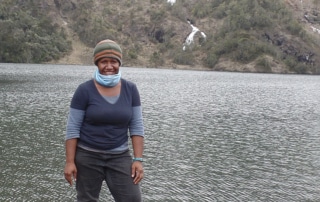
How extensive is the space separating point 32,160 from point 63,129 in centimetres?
868

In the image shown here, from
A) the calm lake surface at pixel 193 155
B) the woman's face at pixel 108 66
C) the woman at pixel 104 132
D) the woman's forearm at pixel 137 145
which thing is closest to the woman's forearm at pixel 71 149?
the woman at pixel 104 132

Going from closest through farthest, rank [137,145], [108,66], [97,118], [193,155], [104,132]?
[97,118]
[104,132]
[108,66]
[137,145]
[193,155]

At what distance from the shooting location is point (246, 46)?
7849 inches

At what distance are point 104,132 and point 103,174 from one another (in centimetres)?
71

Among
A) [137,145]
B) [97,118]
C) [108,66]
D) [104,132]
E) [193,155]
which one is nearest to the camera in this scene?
[97,118]

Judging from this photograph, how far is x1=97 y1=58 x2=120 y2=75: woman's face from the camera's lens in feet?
21.1

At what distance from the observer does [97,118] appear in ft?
20.2

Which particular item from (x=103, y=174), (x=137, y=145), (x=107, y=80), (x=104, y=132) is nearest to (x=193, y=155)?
(x=137, y=145)

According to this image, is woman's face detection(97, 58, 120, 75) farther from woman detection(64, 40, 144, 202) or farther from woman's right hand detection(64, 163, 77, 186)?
woman's right hand detection(64, 163, 77, 186)

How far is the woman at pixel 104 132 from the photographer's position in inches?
245

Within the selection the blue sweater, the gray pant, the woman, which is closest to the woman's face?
the woman

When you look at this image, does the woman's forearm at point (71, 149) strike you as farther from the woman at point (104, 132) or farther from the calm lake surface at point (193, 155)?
the calm lake surface at point (193, 155)

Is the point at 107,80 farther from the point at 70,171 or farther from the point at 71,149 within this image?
the point at 70,171

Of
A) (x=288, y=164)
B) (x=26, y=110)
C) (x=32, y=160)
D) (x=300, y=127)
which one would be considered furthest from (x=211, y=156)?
(x=26, y=110)
